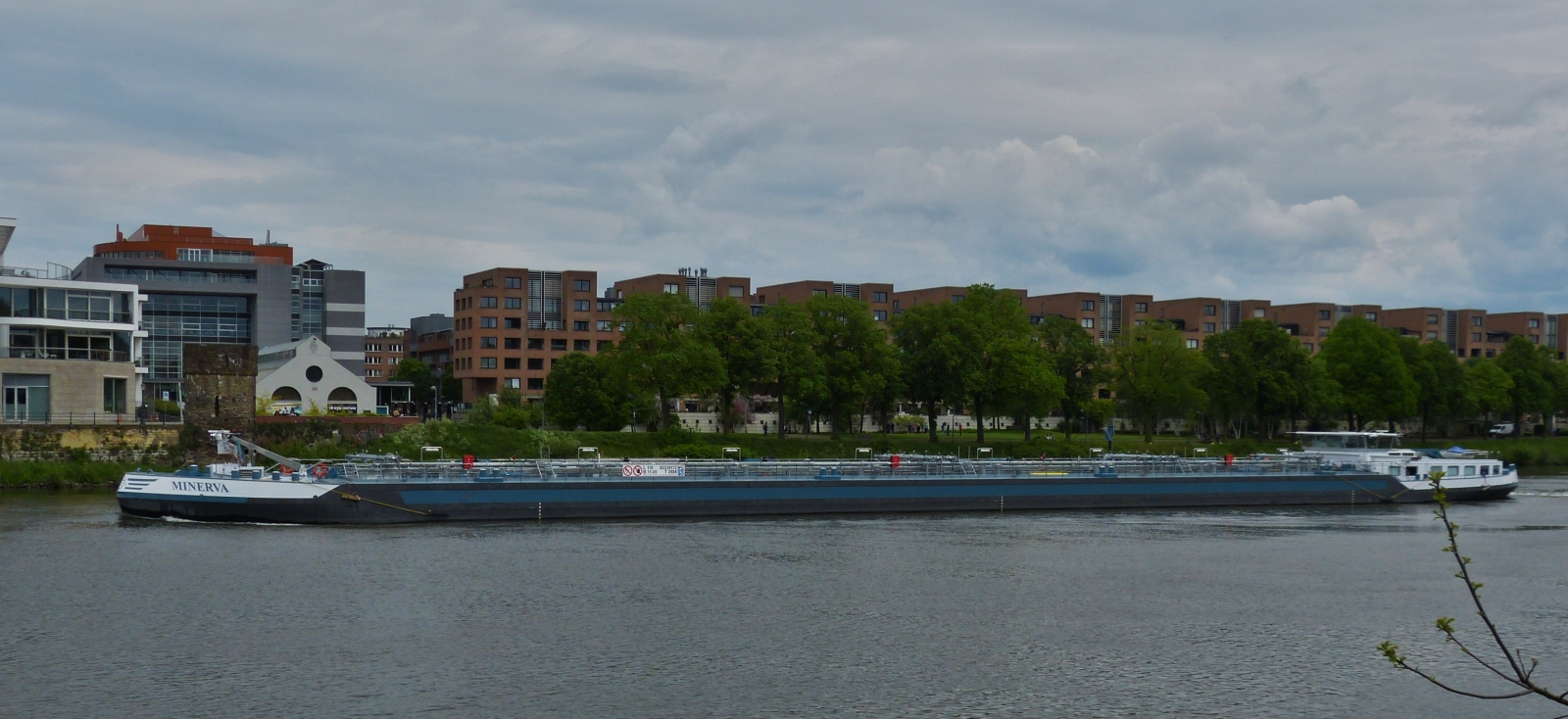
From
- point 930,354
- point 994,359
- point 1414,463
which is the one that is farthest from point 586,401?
point 1414,463

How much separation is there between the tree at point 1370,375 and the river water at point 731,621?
6396 centimetres

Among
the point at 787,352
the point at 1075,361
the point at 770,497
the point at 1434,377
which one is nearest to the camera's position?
the point at 770,497

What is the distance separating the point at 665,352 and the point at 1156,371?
42.7 m

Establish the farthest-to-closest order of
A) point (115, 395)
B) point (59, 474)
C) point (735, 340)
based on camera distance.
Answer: point (735, 340)
point (115, 395)
point (59, 474)

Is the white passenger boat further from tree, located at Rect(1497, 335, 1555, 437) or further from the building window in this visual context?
tree, located at Rect(1497, 335, 1555, 437)

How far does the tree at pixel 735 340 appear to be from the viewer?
89.8m

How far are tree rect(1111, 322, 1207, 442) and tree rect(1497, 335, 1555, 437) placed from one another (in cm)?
4408

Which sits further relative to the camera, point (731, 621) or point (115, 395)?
point (115, 395)

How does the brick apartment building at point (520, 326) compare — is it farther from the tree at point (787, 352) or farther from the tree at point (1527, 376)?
the tree at point (1527, 376)

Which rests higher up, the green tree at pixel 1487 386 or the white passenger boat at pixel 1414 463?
the green tree at pixel 1487 386

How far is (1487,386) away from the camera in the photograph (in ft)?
421

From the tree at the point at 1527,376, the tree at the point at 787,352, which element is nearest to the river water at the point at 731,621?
the tree at the point at 787,352

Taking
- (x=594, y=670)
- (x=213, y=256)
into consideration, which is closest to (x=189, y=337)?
(x=213, y=256)

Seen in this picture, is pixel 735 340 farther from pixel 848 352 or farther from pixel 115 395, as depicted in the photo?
pixel 115 395
